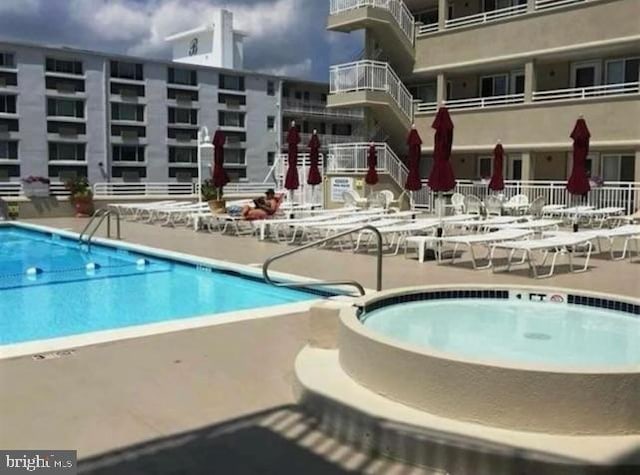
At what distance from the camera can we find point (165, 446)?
14.0 feet

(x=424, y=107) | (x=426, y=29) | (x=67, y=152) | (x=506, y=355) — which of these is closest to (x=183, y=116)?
(x=67, y=152)

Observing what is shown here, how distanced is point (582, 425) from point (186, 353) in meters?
3.54

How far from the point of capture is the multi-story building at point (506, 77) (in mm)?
20953

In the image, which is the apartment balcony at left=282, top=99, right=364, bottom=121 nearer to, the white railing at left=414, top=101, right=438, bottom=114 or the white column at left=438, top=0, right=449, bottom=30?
the white railing at left=414, top=101, right=438, bottom=114

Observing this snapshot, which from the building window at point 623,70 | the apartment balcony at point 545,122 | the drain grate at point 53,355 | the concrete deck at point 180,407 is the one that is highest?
the building window at point 623,70

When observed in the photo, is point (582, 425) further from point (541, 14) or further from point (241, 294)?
point (541, 14)

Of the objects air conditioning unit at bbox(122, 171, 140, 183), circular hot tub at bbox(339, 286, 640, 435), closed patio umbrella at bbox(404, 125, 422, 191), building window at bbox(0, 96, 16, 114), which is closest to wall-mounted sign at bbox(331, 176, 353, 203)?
closed patio umbrella at bbox(404, 125, 422, 191)

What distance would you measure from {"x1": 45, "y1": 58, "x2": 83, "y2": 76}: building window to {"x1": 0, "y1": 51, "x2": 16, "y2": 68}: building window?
2.69 meters

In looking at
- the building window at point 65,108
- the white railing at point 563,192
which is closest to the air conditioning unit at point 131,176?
the building window at point 65,108

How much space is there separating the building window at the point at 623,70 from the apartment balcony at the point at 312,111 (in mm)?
45830

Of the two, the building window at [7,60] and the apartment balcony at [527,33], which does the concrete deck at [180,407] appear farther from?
the building window at [7,60]

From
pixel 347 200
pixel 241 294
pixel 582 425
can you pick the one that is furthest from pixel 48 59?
pixel 582 425

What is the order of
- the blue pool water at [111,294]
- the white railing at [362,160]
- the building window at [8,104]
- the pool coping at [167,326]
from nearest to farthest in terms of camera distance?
the pool coping at [167,326] → the blue pool water at [111,294] → the white railing at [362,160] → the building window at [8,104]

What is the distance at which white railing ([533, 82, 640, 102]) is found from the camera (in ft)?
69.3
